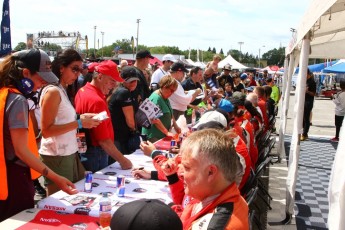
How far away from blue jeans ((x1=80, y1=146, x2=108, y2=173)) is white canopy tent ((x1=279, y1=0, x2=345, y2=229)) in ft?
6.79

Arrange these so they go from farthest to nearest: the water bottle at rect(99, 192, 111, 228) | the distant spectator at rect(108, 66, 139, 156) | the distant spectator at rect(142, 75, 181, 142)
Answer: the distant spectator at rect(142, 75, 181, 142) → the distant spectator at rect(108, 66, 139, 156) → the water bottle at rect(99, 192, 111, 228)

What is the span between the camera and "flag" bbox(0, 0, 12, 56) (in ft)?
19.9

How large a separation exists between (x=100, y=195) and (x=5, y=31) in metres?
4.57

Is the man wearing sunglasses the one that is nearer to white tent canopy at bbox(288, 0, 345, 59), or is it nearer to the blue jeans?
white tent canopy at bbox(288, 0, 345, 59)

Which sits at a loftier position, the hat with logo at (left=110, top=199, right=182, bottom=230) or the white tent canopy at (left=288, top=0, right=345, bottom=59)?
the white tent canopy at (left=288, top=0, right=345, bottom=59)

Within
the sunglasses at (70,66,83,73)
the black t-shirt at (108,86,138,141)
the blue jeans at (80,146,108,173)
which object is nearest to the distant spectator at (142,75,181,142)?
the black t-shirt at (108,86,138,141)

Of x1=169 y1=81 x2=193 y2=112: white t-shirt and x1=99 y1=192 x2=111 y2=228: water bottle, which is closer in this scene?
x1=99 y1=192 x2=111 y2=228: water bottle

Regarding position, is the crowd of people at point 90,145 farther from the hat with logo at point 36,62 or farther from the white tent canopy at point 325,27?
the white tent canopy at point 325,27

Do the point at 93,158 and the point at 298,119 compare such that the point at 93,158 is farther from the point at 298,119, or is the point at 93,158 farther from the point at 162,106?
the point at 298,119

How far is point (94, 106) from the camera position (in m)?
3.16

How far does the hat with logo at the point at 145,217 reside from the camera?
1052 mm

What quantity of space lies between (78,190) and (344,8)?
2834mm

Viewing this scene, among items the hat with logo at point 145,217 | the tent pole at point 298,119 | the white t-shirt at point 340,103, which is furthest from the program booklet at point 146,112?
the white t-shirt at point 340,103

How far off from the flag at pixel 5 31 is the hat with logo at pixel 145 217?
561 centimetres
